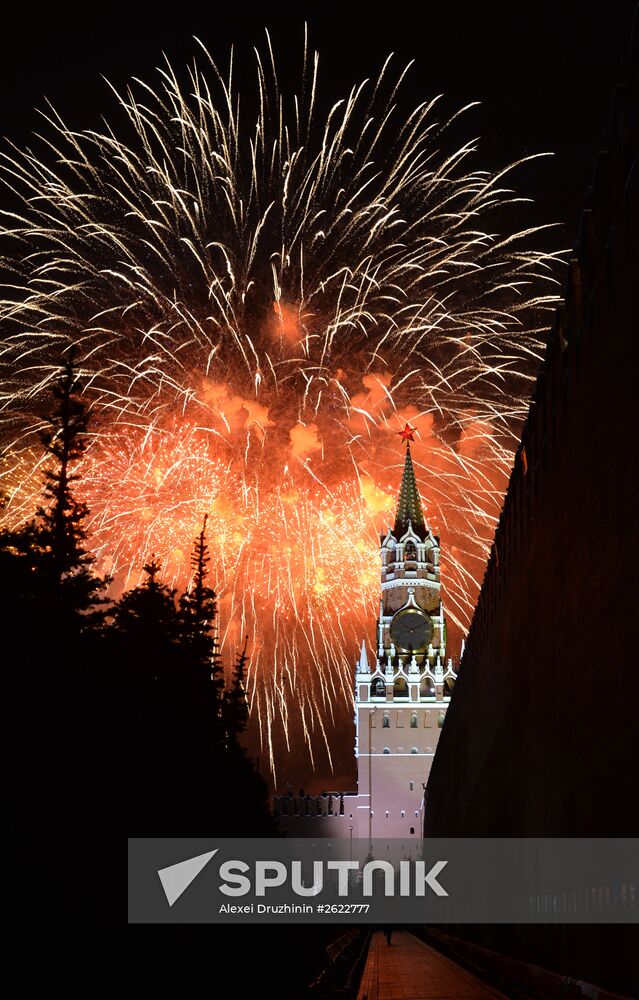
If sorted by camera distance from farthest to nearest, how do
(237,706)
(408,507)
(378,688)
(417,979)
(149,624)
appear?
(408,507), (378,688), (237,706), (149,624), (417,979)

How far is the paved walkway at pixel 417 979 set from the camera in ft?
73.0

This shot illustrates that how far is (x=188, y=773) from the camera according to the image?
73.2ft

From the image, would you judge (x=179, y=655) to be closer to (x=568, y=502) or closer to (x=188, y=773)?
(x=188, y=773)

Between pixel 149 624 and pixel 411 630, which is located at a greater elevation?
pixel 411 630

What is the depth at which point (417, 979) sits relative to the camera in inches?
1073

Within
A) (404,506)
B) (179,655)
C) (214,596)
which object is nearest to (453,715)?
(214,596)

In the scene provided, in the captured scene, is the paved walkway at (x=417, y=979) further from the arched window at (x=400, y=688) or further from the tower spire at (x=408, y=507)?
the tower spire at (x=408, y=507)

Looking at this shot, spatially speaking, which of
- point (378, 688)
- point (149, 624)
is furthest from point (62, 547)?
point (378, 688)

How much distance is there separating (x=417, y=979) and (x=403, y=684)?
3766 inches

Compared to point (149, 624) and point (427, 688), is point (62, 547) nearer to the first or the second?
point (149, 624)

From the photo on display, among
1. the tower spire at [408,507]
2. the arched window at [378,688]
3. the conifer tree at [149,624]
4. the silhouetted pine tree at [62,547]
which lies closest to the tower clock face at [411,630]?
the arched window at [378,688]

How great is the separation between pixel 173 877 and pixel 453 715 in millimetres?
31486

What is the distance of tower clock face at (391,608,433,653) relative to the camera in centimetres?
12562

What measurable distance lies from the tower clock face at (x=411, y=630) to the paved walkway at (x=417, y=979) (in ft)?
279
